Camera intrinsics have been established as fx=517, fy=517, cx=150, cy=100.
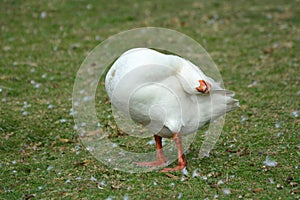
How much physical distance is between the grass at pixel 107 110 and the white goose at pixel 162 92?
606 millimetres

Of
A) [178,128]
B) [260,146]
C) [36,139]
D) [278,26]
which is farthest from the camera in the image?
[278,26]

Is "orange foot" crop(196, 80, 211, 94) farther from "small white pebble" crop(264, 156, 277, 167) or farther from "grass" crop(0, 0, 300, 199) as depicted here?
"small white pebble" crop(264, 156, 277, 167)

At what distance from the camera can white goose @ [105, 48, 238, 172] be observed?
5309mm

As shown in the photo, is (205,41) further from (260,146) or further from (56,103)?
(260,146)

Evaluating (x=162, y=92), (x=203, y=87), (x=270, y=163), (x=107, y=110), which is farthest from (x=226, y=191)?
(x=107, y=110)

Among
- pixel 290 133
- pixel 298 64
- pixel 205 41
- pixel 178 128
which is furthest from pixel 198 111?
pixel 205 41

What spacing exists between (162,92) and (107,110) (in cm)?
314

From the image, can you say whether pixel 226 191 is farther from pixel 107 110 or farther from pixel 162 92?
pixel 107 110

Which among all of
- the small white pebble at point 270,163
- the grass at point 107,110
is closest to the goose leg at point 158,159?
the grass at point 107,110

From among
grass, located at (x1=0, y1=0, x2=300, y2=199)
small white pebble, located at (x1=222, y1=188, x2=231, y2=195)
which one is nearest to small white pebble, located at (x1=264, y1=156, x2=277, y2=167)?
grass, located at (x1=0, y1=0, x2=300, y2=199)

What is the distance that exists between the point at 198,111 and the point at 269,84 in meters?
4.03

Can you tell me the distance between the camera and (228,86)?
9469mm

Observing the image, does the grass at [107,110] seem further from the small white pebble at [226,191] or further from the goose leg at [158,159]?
the goose leg at [158,159]

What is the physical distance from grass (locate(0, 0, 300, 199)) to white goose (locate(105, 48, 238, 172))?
61 cm
